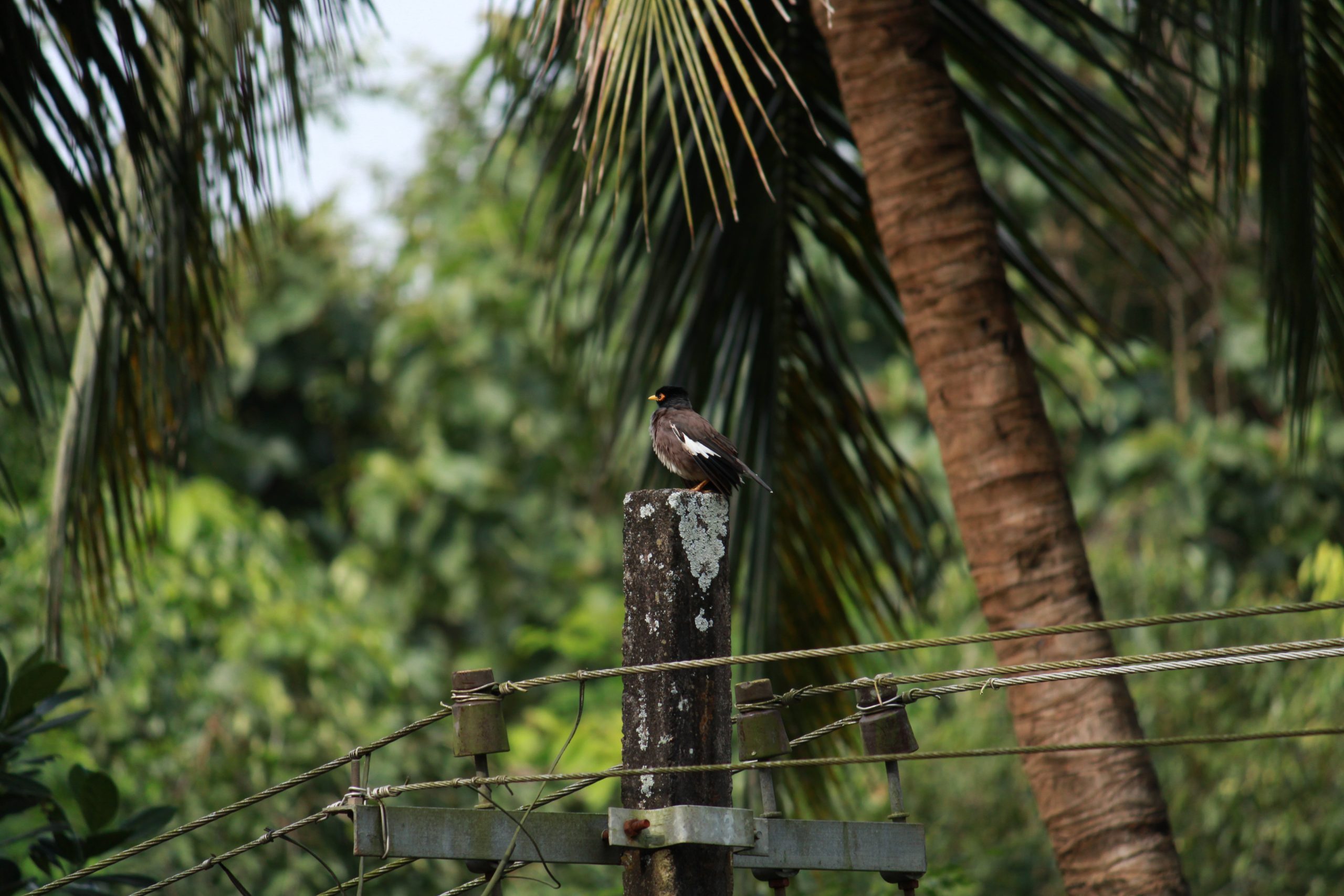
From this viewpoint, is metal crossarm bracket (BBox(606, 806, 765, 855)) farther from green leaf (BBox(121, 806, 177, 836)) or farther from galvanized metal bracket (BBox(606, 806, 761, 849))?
green leaf (BBox(121, 806, 177, 836))

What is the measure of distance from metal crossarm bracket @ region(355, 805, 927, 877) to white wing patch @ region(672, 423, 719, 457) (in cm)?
118

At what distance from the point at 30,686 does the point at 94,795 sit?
361 millimetres

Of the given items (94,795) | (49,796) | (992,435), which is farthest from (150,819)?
(992,435)

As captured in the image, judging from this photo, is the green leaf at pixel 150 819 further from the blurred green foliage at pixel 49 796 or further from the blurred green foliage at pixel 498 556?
the blurred green foliage at pixel 498 556

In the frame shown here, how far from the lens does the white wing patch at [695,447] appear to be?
3.74 metres

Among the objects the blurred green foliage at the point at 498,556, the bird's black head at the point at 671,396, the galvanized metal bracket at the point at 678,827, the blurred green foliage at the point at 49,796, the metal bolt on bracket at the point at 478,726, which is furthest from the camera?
the blurred green foliage at the point at 498,556

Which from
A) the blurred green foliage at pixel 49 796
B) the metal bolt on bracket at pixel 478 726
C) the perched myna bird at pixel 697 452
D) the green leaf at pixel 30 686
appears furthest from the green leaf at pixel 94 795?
the perched myna bird at pixel 697 452

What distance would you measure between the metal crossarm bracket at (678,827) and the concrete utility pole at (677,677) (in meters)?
0.03

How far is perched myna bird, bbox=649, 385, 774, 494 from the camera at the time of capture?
3.74 meters

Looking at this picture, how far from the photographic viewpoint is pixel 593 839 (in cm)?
273

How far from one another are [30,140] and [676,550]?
5.26ft

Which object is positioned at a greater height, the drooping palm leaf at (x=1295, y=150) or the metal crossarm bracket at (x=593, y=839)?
the drooping palm leaf at (x=1295, y=150)

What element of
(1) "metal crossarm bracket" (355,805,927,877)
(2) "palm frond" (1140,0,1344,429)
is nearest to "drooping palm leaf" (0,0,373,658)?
(1) "metal crossarm bracket" (355,805,927,877)

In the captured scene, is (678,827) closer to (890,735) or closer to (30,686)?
(890,735)
